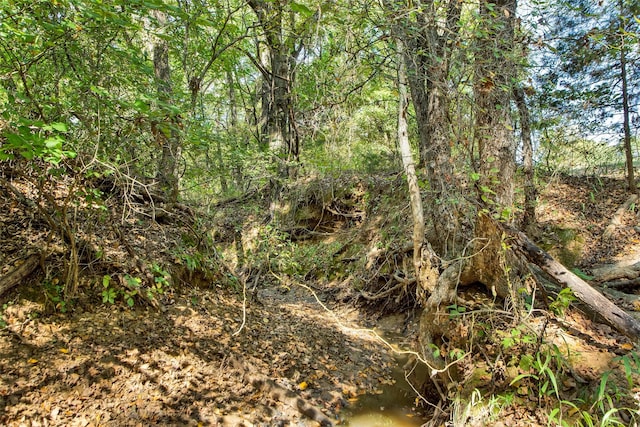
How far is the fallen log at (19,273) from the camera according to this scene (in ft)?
11.0

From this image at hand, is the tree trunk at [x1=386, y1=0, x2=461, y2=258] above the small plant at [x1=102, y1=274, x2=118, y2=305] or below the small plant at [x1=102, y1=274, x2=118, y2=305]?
above

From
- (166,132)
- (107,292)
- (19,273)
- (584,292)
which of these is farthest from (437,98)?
(19,273)

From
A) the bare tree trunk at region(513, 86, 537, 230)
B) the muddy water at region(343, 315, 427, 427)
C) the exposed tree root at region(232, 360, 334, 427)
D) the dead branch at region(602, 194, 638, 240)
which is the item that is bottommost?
the muddy water at region(343, 315, 427, 427)

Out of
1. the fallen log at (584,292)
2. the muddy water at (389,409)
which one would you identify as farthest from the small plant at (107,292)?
the fallen log at (584,292)

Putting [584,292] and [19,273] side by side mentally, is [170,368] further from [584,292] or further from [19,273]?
[584,292]

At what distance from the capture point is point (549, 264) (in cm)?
355

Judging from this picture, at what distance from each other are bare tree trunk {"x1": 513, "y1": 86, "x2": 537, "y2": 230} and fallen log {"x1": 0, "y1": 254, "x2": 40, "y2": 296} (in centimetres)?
767

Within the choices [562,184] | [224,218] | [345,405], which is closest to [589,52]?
[562,184]

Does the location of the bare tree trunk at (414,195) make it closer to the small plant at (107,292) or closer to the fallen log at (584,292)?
the fallen log at (584,292)

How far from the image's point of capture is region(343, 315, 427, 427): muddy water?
386 centimetres

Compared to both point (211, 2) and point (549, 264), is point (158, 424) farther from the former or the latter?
point (211, 2)

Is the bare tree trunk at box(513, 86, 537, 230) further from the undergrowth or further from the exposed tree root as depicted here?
the exposed tree root

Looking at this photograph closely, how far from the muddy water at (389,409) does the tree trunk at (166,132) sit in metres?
3.68

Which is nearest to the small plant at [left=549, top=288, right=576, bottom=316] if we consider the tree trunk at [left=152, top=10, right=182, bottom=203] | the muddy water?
the muddy water
